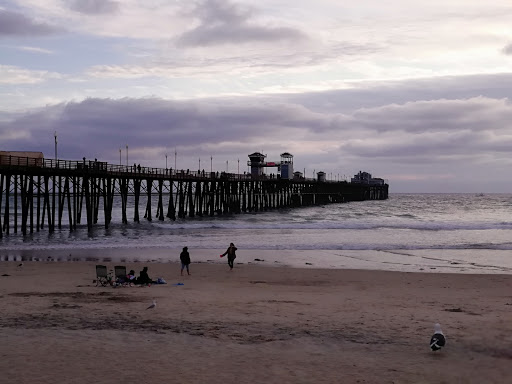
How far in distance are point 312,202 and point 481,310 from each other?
8551cm

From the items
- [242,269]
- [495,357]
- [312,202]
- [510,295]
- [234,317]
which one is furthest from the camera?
[312,202]

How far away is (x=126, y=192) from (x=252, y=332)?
37243mm

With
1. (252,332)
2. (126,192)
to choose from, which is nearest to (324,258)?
(252,332)

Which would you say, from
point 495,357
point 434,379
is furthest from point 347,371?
point 495,357

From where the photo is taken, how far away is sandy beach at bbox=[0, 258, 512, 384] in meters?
7.86

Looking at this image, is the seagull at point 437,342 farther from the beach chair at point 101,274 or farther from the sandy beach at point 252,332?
the beach chair at point 101,274

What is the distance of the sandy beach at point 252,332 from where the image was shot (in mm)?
7855

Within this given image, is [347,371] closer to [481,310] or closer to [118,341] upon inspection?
[118,341]

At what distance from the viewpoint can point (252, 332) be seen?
1002 centimetres

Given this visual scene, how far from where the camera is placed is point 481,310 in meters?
12.4

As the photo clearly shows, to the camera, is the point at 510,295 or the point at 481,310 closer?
the point at 481,310

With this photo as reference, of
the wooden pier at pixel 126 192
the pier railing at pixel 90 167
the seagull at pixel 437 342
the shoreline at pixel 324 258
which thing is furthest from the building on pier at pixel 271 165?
the seagull at pixel 437 342

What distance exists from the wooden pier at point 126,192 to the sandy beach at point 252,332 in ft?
65.5

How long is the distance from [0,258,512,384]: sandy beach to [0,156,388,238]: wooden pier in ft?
65.5
